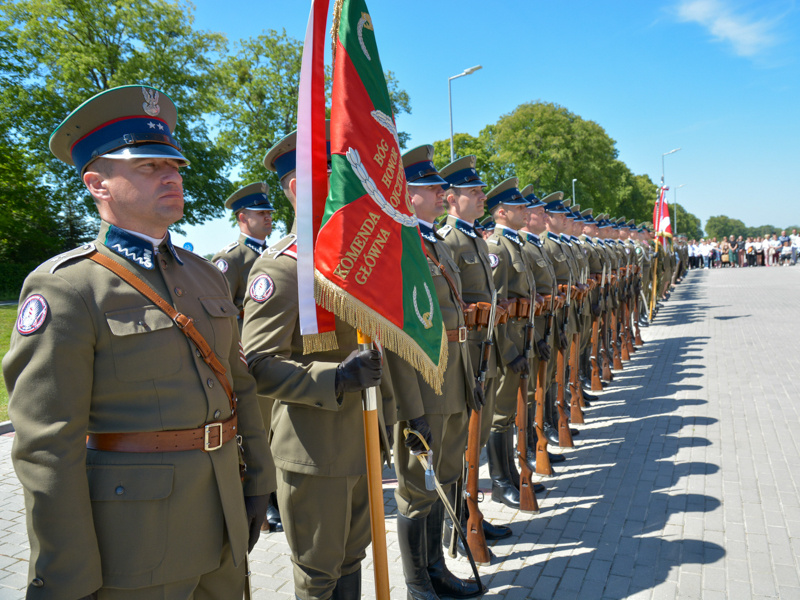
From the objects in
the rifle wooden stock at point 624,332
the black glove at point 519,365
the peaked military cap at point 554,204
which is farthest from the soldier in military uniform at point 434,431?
the rifle wooden stock at point 624,332

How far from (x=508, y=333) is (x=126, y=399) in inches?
152

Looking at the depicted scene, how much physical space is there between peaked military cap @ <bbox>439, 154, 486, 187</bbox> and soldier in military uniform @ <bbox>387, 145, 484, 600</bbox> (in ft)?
2.03

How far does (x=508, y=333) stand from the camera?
5301 mm

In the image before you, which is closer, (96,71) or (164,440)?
(164,440)

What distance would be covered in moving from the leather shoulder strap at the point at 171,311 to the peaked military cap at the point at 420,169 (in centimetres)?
220

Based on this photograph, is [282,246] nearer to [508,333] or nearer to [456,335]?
[456,335]

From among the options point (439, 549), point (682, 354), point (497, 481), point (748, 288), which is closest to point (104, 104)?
point (439, 549)

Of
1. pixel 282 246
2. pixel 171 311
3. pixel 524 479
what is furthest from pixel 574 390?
pixel 171 311

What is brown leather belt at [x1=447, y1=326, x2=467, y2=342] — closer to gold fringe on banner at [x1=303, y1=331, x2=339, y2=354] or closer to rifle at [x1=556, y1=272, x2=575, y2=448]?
gold fringe on banner at [x1=303, y1=331, x2=339, y2=354]

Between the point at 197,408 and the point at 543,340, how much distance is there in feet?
14.2

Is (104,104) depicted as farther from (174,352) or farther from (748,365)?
(748,365)

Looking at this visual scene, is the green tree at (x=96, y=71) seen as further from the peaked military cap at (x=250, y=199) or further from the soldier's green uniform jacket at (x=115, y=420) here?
the soldier's green uniform jacket at (x=115, y=420)

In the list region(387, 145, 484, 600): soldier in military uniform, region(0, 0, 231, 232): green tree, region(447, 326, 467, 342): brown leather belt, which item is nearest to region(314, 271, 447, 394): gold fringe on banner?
region(387, 145, 484, 600): soldier in military uniform

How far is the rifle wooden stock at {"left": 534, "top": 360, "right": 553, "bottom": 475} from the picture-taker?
554 cm
